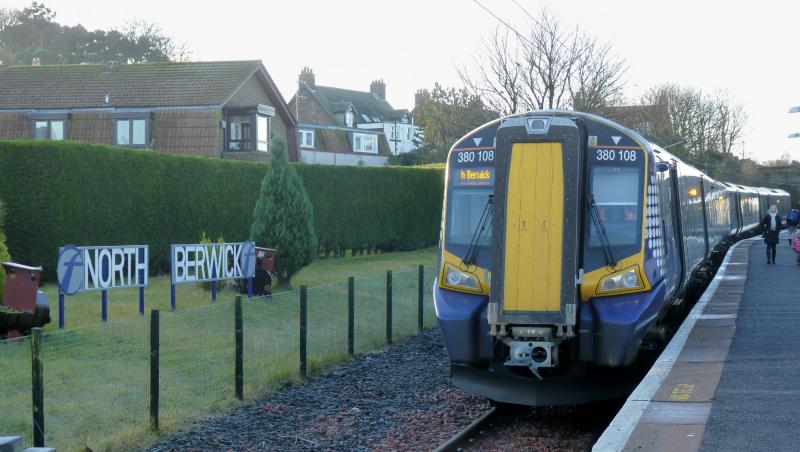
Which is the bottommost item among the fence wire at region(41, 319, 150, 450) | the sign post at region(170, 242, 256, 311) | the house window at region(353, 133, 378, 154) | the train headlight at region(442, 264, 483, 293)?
the fence wire at region(41, 319, 150, 450)

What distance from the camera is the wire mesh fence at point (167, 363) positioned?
8.85 meters

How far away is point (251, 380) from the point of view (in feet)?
37.3

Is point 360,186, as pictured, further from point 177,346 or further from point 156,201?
point 177,346

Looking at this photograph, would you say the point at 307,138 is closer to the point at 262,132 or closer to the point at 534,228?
the point at 262,132

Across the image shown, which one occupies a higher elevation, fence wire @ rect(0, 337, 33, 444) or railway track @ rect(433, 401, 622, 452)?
fence wire @ rect(0, 337, 33, 444)

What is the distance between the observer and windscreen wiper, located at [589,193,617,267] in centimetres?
917

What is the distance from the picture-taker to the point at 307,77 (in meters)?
83.0

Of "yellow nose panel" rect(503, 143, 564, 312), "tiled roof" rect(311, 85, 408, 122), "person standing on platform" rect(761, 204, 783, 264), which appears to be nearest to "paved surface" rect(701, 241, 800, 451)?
"yellow nose panel" rect(503, 143, 564, 312)

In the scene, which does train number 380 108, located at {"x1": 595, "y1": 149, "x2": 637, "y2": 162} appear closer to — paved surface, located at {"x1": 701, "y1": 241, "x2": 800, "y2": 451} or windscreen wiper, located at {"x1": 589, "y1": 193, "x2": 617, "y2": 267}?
windscreen wiper, located at {"x1": 589, "y1": 193, "x2": 617, "y2": 267}

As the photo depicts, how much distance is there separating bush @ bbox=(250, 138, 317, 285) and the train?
10085 mm

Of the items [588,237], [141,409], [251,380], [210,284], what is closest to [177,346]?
[251,380]

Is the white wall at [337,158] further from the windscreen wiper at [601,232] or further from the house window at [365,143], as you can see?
the windscreen wiper at [601,232]

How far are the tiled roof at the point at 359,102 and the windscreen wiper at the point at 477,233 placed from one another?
6960 centimetres

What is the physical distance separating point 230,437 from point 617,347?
12.3 ft
